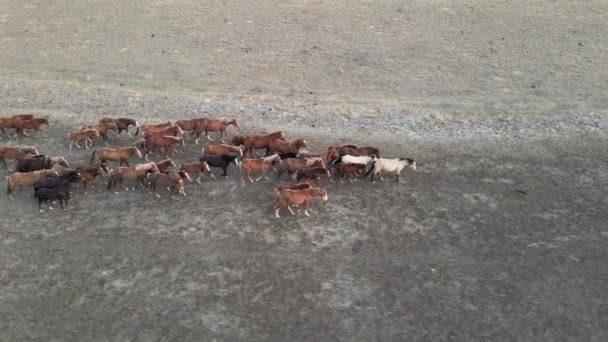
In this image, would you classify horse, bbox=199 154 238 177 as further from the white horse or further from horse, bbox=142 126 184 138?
the white horse

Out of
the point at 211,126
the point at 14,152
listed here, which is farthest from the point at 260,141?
the point at 14,152

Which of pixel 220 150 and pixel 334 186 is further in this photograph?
pixel 220 150

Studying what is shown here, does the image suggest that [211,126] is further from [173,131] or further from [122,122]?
[122,122]

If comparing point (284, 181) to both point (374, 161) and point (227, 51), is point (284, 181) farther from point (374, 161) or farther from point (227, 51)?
point (227, 51)

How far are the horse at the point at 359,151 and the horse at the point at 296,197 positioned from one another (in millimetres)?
2093

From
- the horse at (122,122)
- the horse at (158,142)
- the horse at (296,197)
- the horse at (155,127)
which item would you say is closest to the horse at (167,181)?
the horse at (158,142)

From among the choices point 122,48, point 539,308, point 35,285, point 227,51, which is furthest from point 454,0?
point 35,285

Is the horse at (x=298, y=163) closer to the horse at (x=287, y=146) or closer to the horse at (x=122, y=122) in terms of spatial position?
the horse at (x=287, y=146)

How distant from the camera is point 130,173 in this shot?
14.3 meters

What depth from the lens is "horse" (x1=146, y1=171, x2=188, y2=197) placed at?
1402cm

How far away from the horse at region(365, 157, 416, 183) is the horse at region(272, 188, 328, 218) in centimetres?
166

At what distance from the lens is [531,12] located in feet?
79.5

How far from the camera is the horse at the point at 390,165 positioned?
47.9ft

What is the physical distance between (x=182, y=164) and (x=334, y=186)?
3563 mm
